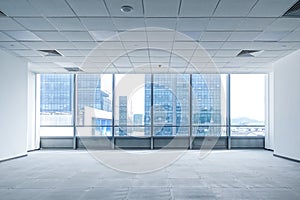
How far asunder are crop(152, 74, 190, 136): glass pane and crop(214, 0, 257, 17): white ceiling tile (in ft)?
23.4

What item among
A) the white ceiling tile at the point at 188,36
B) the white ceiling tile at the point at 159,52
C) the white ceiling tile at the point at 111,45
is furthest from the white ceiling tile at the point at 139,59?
the white ceiling tile at the point at 188,36

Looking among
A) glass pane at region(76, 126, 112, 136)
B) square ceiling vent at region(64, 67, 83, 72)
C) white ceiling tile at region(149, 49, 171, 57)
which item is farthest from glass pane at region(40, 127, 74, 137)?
white ceiling tile at region(149, 49, 171, 57)

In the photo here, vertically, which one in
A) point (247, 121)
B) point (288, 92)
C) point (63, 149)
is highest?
point (288, 92)

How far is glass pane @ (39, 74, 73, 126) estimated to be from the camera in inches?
512

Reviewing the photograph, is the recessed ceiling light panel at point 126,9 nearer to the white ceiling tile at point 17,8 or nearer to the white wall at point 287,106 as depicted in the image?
the white ceiling tile at point 17,8

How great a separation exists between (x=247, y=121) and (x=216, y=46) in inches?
232

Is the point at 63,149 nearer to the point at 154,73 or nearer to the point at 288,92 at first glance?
the point at 154,73

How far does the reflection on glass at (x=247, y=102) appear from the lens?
12.9 metres

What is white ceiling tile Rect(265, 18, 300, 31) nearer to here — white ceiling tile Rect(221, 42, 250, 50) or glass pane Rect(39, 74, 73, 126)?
white ceiling tile Rect(221, 42, 250, 50)

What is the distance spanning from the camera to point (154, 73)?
12477 mm

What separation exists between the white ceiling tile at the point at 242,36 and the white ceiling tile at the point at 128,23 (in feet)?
7.05

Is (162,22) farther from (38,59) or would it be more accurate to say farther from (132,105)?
(132,105)

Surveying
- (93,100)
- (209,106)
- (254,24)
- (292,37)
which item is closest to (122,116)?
(93,100)

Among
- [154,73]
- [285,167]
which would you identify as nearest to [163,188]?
[285,167]
